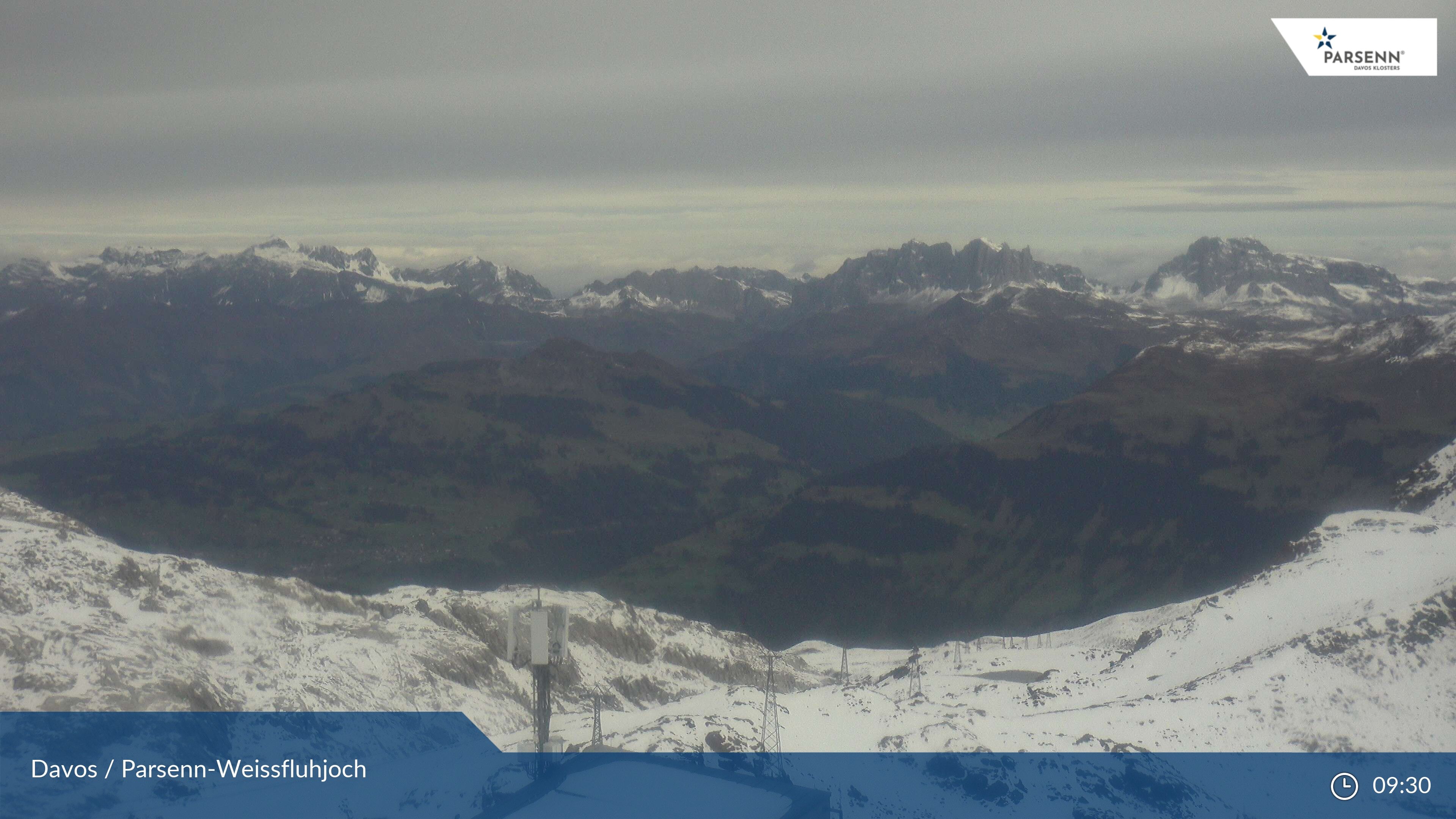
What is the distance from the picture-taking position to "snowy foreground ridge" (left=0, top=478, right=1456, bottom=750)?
357ft

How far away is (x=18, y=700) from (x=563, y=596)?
89.7 meters

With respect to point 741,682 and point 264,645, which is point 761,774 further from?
point 741,682

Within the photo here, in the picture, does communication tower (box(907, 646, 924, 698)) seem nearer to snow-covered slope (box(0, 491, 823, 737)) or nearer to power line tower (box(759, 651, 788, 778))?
snow-covered slope (box(0, 491, 823, 737))

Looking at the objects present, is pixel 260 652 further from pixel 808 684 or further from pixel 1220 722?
pixel 1220 722

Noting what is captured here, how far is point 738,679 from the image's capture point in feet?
601

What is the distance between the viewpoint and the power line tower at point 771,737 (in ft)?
318

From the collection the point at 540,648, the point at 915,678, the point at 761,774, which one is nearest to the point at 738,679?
the point at 915,678

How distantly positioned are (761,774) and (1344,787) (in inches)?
2260

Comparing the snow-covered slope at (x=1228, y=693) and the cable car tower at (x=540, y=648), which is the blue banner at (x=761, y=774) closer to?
the snow-covered slope at (x=1228, y=693)

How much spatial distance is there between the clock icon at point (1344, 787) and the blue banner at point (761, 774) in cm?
12

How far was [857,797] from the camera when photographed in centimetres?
9769

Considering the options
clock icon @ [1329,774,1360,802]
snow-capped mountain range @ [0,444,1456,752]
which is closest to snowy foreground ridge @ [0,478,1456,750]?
snow-capped mountain range @ [0,444,1456,752]

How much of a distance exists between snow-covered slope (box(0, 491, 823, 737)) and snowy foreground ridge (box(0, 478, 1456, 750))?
0.30 m

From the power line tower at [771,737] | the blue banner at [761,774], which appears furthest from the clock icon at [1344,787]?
the power line tower at [771,737]
